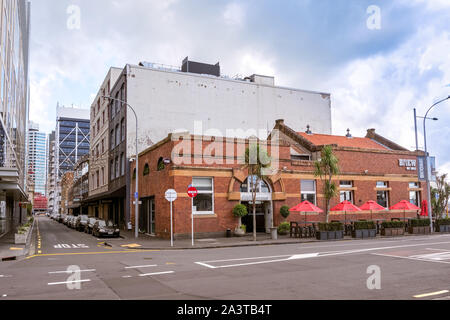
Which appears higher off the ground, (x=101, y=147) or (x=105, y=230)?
(x=101, y=147)

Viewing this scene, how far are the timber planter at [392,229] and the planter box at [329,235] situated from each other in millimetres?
4570

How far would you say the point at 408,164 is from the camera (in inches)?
1393

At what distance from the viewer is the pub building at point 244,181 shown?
82.1ft

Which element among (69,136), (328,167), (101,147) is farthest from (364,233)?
(69,136)

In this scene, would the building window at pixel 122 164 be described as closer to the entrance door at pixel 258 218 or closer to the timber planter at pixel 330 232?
the entrance door at pixel 258 218

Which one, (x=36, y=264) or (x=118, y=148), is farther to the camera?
(x=118, y=148)

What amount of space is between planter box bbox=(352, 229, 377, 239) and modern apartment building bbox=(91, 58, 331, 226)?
19534 mm

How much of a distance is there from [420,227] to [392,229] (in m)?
3.22

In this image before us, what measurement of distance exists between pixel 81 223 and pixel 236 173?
1870 centimetres

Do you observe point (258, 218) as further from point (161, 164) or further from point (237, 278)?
point (237, 278)

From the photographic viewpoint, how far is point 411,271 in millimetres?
11242

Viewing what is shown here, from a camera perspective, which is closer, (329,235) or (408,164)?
(329,235)
